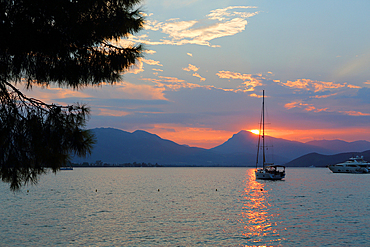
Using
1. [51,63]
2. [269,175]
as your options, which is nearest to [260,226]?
[51,63]

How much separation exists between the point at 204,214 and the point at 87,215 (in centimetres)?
1436

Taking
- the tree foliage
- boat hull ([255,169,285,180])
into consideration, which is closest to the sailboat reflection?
the tree foliage

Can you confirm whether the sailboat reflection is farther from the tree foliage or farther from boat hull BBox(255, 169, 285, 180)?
boat hull BBox(255, 169, 285, 180)

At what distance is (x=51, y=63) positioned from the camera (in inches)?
468

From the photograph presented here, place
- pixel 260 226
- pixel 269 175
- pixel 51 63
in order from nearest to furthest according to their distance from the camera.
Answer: pixel 51 63 < pixel 260 226 < pixel 269 175

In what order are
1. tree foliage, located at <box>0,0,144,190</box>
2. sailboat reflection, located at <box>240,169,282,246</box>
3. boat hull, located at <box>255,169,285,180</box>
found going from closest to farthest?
tree foliage, located at <box>0,0,144,190</box>, sailboat reflection, located at <box>240,169,282,246</box>, boat hull, located at <box>255,169,285,180</box>

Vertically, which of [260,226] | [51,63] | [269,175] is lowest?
[260,226]

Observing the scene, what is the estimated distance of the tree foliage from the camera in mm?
10750

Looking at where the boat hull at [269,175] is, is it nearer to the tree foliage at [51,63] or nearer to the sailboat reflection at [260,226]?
the sailboat reflection at [260,226]

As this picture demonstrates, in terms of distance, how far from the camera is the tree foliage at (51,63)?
10.8 meters

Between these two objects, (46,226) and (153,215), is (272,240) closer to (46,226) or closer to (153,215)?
(153,215)

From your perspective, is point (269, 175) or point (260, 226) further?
point (269, 175)

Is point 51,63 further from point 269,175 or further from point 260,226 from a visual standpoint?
point 269,175

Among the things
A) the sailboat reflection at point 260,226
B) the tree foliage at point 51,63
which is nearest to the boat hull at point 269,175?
the sailboat reflection at point 260,226
